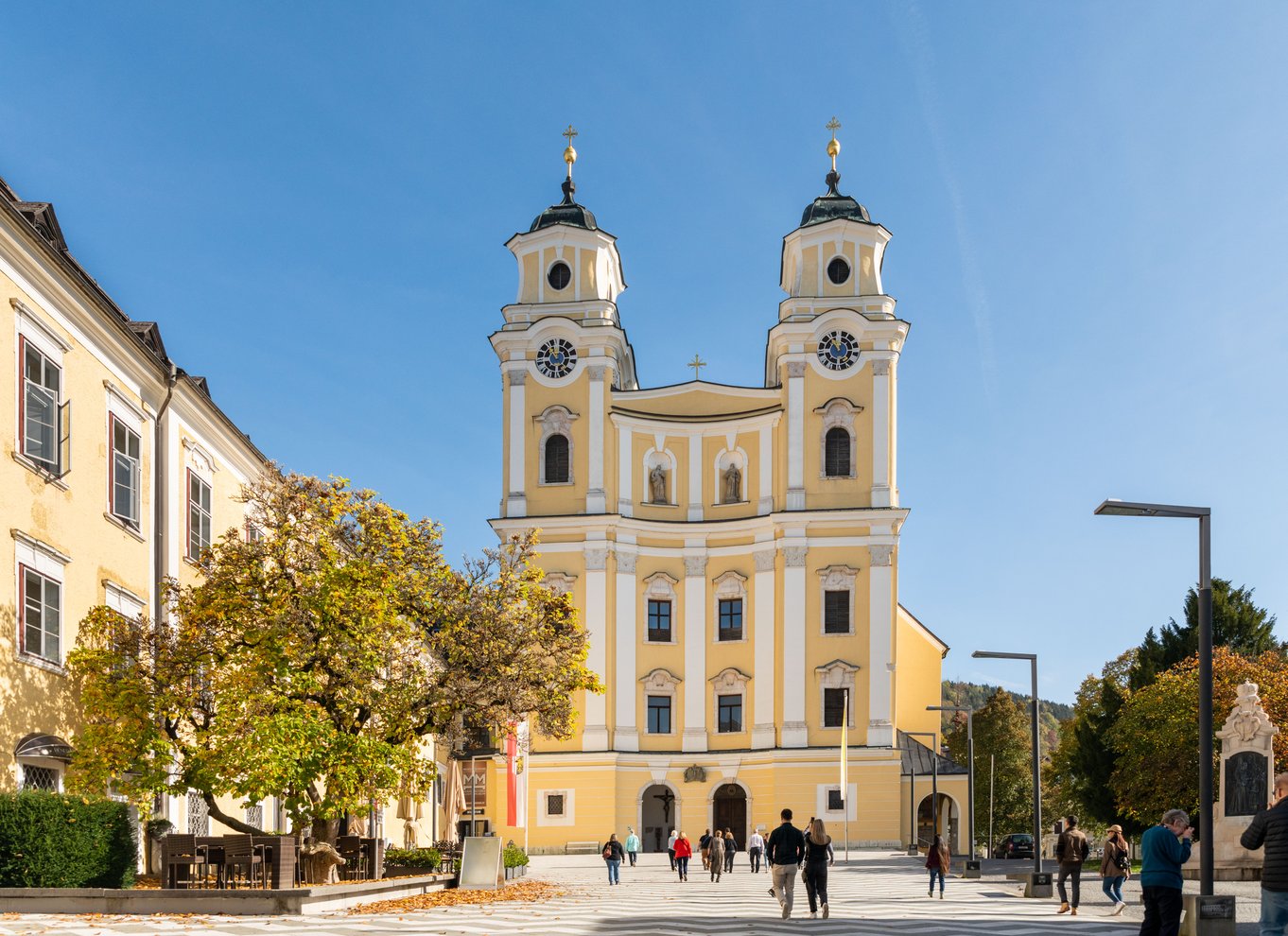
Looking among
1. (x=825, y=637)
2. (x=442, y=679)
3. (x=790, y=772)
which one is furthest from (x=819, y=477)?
(x=442, y=679)

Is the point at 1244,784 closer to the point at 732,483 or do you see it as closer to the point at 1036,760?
the point at 1036,760

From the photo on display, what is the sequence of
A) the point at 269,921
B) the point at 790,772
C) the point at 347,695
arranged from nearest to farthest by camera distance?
the point at 269,921 → the point at 347,695 → the point at 790,772

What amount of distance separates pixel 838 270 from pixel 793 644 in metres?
16.7

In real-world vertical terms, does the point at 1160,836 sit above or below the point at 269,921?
above

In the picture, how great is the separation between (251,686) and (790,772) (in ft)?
131

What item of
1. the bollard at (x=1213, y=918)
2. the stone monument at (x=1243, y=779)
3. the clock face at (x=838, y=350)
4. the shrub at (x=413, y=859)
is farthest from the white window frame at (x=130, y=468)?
the clock face at (x=838, y=350)

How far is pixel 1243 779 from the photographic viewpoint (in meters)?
33.5

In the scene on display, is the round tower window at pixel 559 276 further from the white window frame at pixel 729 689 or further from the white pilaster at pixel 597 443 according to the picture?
the white window frame at pixel 729 689

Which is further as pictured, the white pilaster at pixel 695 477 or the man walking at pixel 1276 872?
the white pilaster at pixel 695 477

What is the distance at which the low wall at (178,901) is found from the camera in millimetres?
19344

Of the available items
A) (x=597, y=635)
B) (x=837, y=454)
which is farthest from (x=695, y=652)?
(x=837, y=454)

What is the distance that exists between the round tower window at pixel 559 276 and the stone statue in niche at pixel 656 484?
364 inches

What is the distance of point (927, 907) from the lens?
25.8 m

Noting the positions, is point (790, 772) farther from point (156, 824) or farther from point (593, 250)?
point (156, 824)
